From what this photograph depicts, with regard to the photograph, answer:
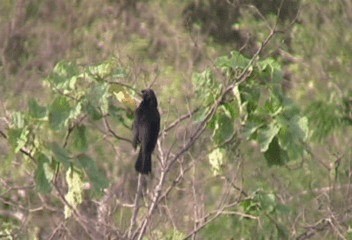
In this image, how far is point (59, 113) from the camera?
538 centimetres

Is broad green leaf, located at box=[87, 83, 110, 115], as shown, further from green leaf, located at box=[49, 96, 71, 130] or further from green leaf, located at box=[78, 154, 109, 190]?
green leaf, located at box=[78, 154, 109, 190]

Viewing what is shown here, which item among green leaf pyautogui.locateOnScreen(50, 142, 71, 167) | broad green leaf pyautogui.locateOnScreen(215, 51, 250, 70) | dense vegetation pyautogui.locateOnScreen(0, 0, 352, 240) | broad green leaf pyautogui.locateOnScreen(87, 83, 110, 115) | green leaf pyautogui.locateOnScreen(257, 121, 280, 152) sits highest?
broad green leaf pyautogui.locateOnScreen(87, 83, 110, 115)

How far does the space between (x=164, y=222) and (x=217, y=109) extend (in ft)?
3.94

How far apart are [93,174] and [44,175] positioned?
0.56 feet

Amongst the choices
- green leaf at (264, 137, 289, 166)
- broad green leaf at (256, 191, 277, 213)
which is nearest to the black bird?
broad green leaf at (256, 191, 277, 213)

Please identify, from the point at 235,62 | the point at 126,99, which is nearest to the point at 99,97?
the point at 126,99

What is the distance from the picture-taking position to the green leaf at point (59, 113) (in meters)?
5.33

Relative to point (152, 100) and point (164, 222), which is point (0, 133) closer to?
point (152, 100)

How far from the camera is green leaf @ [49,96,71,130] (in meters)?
5.33

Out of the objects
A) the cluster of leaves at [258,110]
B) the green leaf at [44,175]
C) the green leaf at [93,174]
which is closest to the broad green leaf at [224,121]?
the cluster of leaves at [258,110]

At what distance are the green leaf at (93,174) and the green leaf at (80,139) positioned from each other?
154mm

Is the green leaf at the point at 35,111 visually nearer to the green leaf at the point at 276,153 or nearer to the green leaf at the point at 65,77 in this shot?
the green leaf at the point at 65,77

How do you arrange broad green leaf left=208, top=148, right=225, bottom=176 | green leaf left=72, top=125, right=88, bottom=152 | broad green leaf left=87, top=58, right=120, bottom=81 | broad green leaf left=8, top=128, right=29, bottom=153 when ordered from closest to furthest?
broad green leaf left=8, top=128, right=29, bottom=153, green leaf left=72, top=125, right=88, bottom=152, broad green leaf left=87, top=58, right=120, bottom=81, broad green leaf left=208, top=148, right=225, bottom=176

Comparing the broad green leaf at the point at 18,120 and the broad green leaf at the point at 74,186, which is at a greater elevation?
the broad green leaf at the point at 18,120
